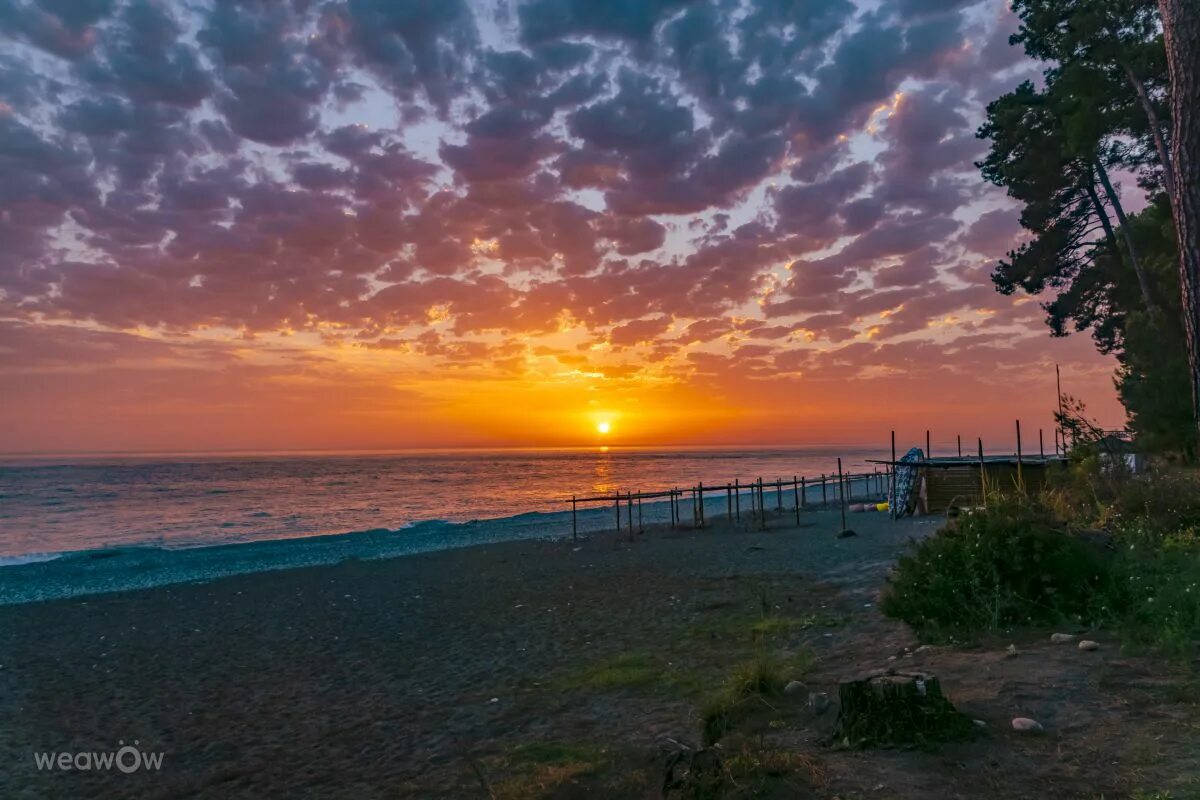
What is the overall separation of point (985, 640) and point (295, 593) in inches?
638

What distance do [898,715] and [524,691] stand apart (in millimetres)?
5191

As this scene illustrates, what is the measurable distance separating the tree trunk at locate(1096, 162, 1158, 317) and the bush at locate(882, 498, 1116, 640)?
13.1 m

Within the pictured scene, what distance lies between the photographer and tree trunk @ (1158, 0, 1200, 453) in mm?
8453

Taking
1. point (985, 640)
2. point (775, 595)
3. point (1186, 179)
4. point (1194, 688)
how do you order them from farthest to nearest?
point (775, 595) → point (1186, 179) → point (985, 640) → point (1194, 688)

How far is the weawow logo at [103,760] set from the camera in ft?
25.2

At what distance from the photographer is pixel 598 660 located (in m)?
10.3

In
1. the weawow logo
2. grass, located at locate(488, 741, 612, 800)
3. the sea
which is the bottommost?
the sea

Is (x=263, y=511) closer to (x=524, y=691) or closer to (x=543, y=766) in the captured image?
(x=524, y=691)

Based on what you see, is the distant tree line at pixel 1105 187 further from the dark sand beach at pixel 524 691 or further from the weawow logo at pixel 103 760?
the weawow logo at pixel 103 760

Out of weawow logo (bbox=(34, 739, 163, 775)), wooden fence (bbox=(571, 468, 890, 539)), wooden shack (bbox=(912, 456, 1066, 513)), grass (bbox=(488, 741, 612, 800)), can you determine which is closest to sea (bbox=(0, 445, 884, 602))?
wooden fence (bbox=(571, 468, 890, 539))

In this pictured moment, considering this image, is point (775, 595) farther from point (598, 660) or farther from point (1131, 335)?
point (1131, 335)

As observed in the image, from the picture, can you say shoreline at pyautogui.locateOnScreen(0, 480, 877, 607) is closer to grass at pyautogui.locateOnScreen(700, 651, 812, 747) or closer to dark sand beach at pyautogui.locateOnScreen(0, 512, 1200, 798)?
dark sand beach at pyautogui.locateOnScreen(0, 512, 1200, 798)

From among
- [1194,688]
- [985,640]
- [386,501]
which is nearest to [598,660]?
[985,640]

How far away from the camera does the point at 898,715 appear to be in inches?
205
